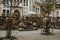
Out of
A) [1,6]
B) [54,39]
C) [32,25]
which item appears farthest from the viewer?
[1,6]

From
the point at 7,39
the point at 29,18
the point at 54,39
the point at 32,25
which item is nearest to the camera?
the point at 7,39

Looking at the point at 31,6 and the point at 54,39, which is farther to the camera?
the point at 31,6

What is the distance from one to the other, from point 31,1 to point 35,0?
91 centimetres

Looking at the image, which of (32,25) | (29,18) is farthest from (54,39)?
(29,18)

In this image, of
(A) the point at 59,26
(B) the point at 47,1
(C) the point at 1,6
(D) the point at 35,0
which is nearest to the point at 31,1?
(D) the point at 35,0

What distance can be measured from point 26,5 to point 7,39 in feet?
95.2

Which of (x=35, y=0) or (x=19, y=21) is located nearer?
(x=19, y=21)

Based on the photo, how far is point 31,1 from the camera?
4894 centimetres

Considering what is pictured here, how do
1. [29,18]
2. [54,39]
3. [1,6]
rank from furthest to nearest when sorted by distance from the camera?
[1,6]
[29,18]
[54,39]

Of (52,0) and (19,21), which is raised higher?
(52,0)

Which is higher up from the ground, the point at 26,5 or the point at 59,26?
the point at 26,5

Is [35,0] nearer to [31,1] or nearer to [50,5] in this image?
[31,1]

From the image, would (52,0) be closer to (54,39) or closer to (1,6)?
(54,39)

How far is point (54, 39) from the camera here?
21.6 m
